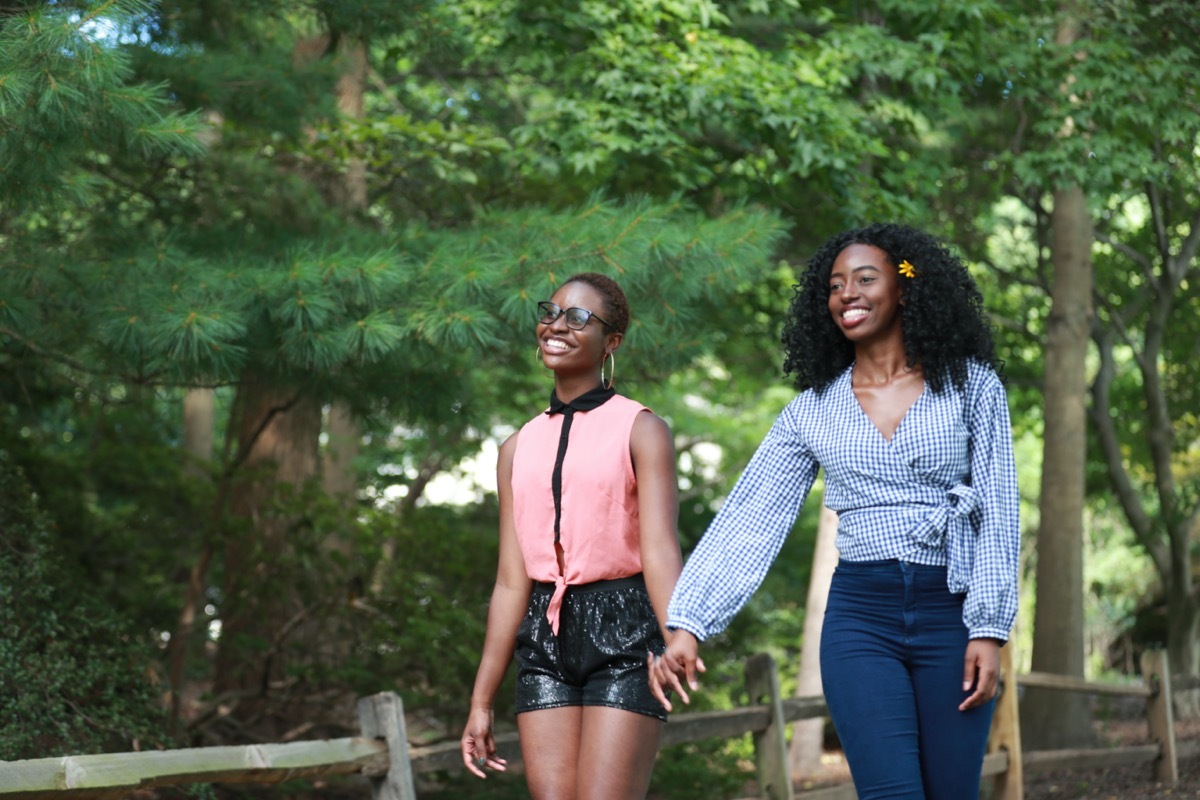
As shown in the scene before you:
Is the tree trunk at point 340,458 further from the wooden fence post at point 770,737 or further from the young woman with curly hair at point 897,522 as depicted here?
the young woman with curly hair at point 897,522

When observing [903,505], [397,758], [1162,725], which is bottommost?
[1162,725]

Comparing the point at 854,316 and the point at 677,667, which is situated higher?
the point at 854,316

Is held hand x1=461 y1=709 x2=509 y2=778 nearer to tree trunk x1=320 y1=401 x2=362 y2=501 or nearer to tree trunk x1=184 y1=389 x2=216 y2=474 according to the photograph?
tree trunk x1=320 y1=401 x2=362 y2=501

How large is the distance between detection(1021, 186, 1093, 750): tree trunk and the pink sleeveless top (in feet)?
26.7

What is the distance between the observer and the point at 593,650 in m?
3.31

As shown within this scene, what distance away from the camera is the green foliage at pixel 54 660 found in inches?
207

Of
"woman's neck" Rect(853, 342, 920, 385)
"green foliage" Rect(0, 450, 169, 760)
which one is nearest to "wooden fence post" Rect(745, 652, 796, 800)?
"green foliage" Rect(0, 450, 169, 760)

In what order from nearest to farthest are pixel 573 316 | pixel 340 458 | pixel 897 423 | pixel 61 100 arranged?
pixel 897 423 → pixel 573 316 → pixel 61 100 → pixel 340 458

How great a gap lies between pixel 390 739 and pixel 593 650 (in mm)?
2088

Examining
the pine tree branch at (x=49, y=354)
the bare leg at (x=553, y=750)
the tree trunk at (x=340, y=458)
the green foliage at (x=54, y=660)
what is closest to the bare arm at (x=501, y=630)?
the bare leg at (x=553, y=750)

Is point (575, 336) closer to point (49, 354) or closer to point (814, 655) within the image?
point (49, 354)

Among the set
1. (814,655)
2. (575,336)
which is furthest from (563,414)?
(814,655)

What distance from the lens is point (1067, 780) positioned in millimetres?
10031

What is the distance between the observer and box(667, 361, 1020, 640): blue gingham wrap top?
3.08 metres
